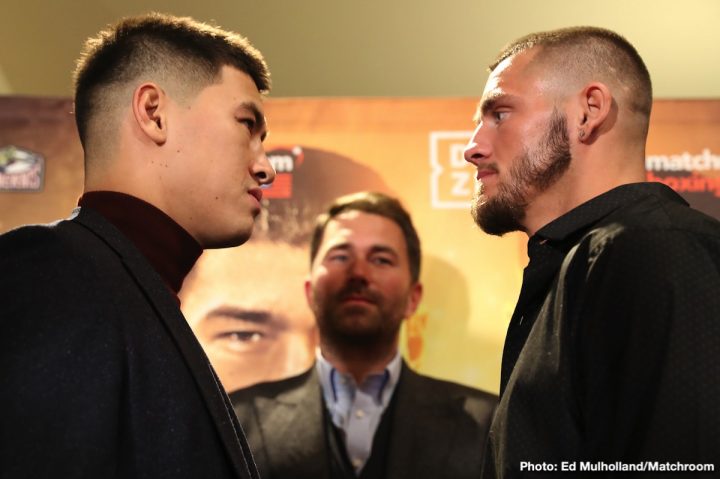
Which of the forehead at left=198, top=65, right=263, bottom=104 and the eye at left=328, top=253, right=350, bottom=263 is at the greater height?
the forehead at left=198, top=65, right=263, bottom=104

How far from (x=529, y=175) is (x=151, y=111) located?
0.73 metres

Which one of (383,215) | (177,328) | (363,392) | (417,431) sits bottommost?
(417,431)

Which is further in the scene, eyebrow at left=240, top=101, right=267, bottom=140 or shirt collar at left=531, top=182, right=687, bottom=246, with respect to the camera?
eyebrow at left=240, top=101, right=267, bottom=140

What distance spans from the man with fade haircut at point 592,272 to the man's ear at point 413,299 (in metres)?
1.00

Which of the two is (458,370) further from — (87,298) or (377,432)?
(87,298)

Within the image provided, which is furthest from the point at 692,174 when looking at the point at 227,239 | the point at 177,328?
the point at 177,328

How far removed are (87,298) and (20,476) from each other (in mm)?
261

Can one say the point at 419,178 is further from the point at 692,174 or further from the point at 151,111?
the point at 151,111

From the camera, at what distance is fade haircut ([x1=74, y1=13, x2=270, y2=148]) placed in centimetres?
161

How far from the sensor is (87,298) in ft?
4.17

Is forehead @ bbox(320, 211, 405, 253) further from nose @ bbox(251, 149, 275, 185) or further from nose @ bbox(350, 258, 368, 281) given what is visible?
nose @ bbox(251, 149, 275, 185)

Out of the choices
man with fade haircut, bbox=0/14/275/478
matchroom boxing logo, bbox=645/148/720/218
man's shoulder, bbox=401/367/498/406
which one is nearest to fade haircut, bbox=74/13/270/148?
man with fade haircut, bbox=0/14/275/478

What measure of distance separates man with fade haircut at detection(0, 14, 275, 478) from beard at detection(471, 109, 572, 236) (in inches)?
18.2

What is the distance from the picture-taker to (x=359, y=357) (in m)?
2.83
